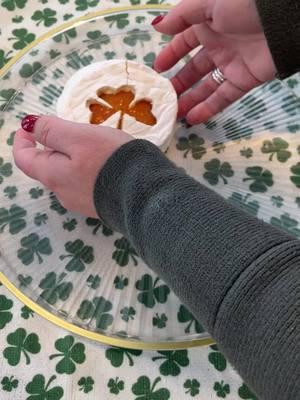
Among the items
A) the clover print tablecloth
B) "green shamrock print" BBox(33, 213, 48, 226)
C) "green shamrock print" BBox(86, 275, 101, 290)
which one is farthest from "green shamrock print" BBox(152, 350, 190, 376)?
"green shamrock print" BBox(33, 213, 48, 226)

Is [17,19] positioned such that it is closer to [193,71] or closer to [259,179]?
[193,71]

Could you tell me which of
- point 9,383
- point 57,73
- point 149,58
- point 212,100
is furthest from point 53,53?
point 9,383

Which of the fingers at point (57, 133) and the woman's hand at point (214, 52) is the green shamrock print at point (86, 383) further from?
the woman's hand at point (214, 52)

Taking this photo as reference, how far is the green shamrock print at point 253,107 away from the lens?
2.13 ft

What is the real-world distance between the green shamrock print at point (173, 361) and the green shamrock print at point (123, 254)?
0.11 m

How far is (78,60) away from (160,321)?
15.1 inches

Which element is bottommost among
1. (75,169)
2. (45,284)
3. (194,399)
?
(194,399)

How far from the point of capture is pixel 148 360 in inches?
20.4

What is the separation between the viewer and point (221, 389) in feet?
1.66

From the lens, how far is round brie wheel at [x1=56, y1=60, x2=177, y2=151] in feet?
1.96

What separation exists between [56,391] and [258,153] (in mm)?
383

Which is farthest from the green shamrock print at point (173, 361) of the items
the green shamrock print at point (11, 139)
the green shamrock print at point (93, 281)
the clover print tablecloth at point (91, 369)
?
the green shamrock print at point (11, 139)

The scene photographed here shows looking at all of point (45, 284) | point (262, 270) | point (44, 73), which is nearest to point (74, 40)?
point (44, 73)

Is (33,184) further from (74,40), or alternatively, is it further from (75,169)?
(74,40)
